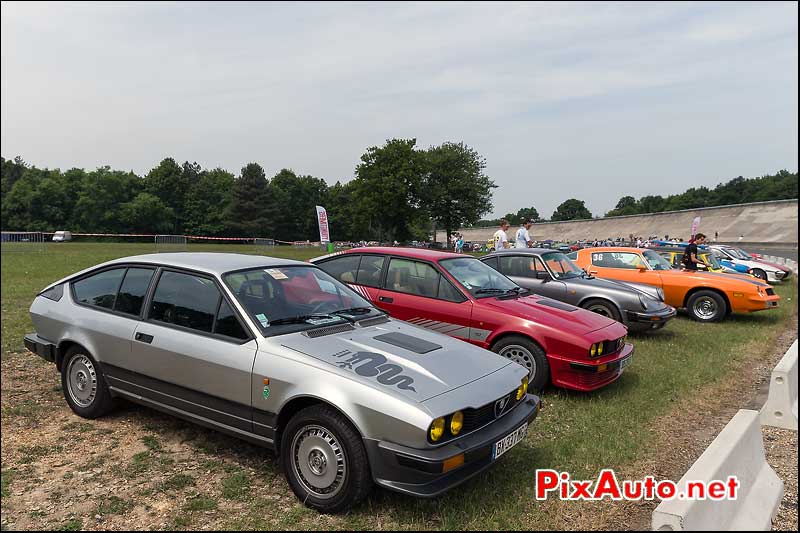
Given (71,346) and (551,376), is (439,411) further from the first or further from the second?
(71,346)

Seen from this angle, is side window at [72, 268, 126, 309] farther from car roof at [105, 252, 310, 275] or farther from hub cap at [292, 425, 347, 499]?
hub cap at [292, 425, 347, 499]

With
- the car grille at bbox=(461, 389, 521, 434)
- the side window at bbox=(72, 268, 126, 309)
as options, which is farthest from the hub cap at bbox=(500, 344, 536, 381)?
the side window at bbox=(72, 268, 126, 309)

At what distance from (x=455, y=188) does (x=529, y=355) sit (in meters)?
63.3

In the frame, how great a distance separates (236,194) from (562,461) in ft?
248

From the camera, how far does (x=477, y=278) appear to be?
6.27 meters

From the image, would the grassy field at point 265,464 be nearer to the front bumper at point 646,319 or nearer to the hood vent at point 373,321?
the hood vent at point 373,321

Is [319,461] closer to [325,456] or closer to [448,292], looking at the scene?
[325,456]

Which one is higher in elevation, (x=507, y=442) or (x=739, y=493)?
(x=507, y=442)

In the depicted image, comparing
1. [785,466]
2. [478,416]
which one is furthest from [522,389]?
[785,466]

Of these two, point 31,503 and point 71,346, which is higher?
point 71,346

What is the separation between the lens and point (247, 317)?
11.7 ft

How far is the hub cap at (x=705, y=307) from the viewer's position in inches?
418

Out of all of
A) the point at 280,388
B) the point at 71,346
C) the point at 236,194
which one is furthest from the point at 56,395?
the point at 236,194

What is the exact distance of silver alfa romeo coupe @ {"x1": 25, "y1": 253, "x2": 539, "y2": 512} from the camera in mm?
2889
